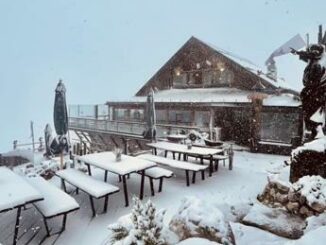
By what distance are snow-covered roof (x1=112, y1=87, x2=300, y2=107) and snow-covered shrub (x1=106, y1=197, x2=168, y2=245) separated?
1174 cm

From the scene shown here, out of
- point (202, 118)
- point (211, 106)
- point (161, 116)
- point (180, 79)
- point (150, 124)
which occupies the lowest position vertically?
point (202, 118)

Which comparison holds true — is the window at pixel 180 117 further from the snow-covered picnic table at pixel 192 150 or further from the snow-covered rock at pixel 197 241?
the snow-covered rock at pixel 197 241

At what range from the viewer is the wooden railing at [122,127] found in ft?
52.6

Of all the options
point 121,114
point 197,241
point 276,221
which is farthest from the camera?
point 121,114

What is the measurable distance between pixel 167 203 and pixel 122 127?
39.7 ft

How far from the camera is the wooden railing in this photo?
631 inches

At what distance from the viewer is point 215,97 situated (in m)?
17.0

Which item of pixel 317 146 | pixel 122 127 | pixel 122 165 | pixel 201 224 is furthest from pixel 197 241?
pixel 122 127

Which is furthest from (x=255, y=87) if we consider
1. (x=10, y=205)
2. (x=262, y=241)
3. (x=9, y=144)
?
(x=9, y=144)

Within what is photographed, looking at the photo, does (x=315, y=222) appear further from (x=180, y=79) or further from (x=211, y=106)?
(x=180, y=79)

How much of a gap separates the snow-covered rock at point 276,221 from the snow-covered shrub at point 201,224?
56 cm

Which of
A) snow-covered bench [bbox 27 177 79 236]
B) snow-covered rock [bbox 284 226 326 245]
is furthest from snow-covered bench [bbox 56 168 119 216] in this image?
snow-covered rock [bbox 284 226 326 245]

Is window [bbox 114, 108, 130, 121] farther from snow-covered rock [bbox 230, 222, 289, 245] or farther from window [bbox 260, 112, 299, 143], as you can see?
snow-covered rock [bbox 230, 222, 289, 245]

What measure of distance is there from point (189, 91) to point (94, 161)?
44.2 ft
